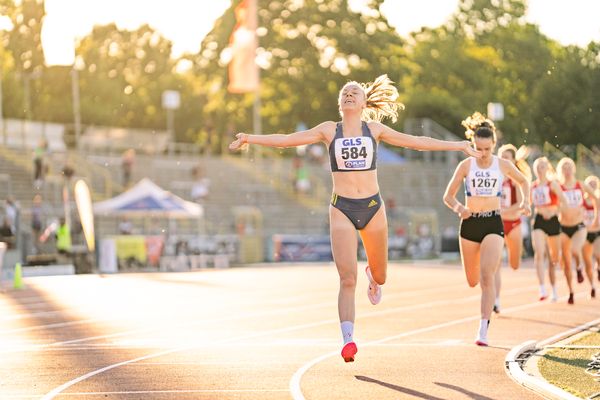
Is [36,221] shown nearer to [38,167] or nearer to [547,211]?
[38,167]

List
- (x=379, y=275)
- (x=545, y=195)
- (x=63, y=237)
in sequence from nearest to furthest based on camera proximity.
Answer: (x=379, y=275)
(x=545, y=195)
(x=63, y=237)

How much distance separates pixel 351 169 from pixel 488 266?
3147mm

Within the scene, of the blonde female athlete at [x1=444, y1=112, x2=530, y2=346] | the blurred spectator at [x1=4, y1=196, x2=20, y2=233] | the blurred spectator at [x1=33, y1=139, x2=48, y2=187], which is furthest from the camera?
the blurred spectator at [x1=33, y1=139, x2=48, y2=187]

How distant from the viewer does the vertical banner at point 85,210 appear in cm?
3959

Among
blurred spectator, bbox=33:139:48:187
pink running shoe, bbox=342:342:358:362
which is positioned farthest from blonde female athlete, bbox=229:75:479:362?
blurred spectator, bbox=33:139:48:187

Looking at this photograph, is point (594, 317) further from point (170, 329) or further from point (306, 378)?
point (306, 378)

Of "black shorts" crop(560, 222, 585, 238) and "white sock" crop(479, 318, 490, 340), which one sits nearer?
"white sock" crop(479, 318, 490, 340)

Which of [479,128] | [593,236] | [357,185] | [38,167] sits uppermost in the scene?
[38,167]

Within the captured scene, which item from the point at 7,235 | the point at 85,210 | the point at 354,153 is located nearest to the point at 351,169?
the point at 354,153

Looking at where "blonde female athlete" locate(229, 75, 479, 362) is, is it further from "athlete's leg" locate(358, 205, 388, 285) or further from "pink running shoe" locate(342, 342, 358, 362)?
"pink running shoe" locate(342, 342, 358, 362)

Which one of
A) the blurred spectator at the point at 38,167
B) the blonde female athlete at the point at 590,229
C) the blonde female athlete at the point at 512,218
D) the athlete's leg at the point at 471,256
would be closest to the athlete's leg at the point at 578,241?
the blonde female athlete at the point at 590,229

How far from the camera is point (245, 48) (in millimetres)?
57500

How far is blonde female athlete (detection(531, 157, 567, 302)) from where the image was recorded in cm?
2020

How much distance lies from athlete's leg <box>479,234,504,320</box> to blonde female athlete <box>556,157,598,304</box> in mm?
6219
